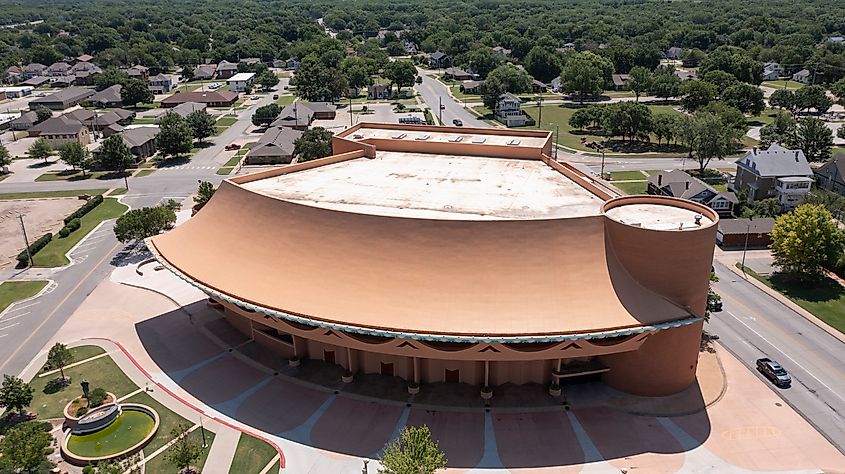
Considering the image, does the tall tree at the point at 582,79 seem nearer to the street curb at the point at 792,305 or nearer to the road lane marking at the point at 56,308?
the street curb at the point at 792,305

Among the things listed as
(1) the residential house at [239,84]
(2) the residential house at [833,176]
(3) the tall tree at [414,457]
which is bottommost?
(3) the tall tree at [414,457]

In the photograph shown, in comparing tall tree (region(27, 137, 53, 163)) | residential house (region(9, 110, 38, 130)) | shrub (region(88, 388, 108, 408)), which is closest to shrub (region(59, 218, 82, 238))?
tall tree (region(27, 137, 53, 163))

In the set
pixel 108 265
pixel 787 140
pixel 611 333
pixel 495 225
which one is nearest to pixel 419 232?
pixel 495 225

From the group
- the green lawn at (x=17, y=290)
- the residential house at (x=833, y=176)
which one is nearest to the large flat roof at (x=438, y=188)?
the green lawn at (x=17, y=290)

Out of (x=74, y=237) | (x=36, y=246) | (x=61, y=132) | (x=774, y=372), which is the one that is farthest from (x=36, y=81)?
(x=774, y=372)

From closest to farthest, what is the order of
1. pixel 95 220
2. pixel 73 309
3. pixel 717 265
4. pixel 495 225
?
pixel 495 225 → pixel 73 309 → pixel 717 265 → pixel 95 220

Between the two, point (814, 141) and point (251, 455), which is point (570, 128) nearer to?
point (814, 141)

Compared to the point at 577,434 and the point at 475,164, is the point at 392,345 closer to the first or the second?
the point at 577,434
